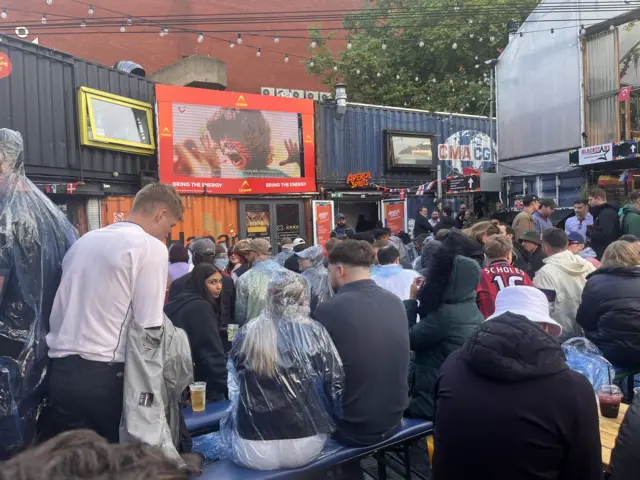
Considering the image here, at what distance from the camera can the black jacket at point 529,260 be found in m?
5.92

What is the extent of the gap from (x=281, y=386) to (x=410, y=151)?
1268 centimetres

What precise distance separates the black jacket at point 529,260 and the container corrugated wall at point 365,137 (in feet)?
24.9

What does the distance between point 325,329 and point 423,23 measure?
19671 millimetres

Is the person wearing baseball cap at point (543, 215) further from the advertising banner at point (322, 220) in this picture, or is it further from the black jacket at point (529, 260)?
the advertising banner at point (322, 220)

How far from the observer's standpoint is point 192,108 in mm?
11273

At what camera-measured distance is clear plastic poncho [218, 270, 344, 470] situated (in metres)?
2.80

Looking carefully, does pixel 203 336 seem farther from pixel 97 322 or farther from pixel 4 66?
pixel 4 66

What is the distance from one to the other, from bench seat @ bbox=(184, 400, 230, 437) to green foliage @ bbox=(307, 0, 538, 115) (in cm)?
1742

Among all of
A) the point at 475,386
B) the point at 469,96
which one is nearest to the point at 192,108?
the point at 475,386

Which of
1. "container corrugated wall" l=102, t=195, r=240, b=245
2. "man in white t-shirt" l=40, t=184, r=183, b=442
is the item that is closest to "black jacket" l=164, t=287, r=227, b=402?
"man in white t-shirt" l=40, t=184, r=183, b=442

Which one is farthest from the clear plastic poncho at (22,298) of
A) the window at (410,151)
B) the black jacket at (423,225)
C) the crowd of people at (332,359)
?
the window at (410,151)

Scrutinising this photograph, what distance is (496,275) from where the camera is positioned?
4566mm

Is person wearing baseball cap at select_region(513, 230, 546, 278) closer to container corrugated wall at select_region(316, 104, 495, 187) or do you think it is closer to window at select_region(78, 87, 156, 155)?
container corrugated wall at select_region(316, 104, 495, 187)

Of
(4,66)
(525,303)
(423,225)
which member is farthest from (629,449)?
(4,66)
